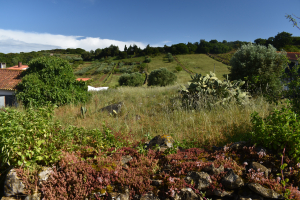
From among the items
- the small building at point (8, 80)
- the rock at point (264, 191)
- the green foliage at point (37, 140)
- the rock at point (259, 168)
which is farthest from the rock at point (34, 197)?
the small building at point (8, 80)

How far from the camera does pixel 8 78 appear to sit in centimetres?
1959

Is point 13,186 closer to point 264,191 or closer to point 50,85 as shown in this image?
point 264,191

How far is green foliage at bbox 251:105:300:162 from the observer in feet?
8.87

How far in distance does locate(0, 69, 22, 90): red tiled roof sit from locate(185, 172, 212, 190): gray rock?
21085 millimetres

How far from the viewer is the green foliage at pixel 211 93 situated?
7032 millimetres

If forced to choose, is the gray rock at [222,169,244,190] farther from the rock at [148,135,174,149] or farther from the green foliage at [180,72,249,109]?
the green foliage at [180,72,249,109]

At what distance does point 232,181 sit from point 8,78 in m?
24.1

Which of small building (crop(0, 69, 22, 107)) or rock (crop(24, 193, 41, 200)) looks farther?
small building (crop(0, 69, 22, 107))

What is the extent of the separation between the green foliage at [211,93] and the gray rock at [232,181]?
420cm

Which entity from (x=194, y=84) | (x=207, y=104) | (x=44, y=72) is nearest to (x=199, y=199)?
(x=207, y=104)

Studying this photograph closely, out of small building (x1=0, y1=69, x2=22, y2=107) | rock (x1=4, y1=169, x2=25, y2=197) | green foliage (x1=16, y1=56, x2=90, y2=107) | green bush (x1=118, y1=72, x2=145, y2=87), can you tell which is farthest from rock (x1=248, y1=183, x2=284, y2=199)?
green bush (x1=118, y1=72, x2=145, y2=87)

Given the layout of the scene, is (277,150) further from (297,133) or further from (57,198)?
(57,198)

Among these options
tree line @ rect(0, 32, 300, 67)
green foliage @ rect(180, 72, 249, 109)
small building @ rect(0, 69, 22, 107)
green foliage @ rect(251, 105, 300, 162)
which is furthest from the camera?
tree line @ rect(0, 32, 300, 67)

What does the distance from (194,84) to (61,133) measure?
5.94 metres
